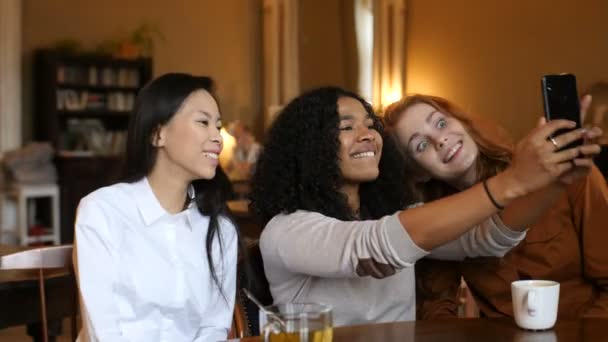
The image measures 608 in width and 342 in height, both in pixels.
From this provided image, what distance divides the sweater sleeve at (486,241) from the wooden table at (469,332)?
31 cm

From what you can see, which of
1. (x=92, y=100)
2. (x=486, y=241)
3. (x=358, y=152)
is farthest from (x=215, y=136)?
(x=92, y=100)

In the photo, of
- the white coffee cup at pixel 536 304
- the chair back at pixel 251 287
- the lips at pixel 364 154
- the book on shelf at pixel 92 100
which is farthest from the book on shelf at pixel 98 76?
the white coffee cup at pixel 536 304

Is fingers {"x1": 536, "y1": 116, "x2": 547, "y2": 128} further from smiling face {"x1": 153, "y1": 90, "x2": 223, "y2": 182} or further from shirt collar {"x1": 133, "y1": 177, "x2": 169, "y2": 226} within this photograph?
shirt collar {"x1": 133, "y1": 177, "x2": 169, "y2": 226}

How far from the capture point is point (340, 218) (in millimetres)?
1864

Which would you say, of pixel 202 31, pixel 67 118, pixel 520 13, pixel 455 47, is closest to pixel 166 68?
pixel 202 31

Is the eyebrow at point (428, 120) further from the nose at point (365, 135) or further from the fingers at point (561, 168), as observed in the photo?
the fingers at point (561, 168)

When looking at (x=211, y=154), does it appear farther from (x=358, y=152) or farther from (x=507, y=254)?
(x=507, y=254)

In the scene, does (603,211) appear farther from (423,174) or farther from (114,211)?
(114,211)

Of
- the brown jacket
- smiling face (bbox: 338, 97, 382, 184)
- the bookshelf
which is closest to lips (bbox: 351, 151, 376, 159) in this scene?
smiling face (bbox: 338, 97, 382, 184)

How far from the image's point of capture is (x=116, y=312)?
1.69 metres

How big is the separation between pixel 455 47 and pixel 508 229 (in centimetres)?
742

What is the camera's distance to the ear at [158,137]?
1.86 m

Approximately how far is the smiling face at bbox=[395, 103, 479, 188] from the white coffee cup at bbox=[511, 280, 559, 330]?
0.61 m

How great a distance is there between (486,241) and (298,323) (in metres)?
0.82
